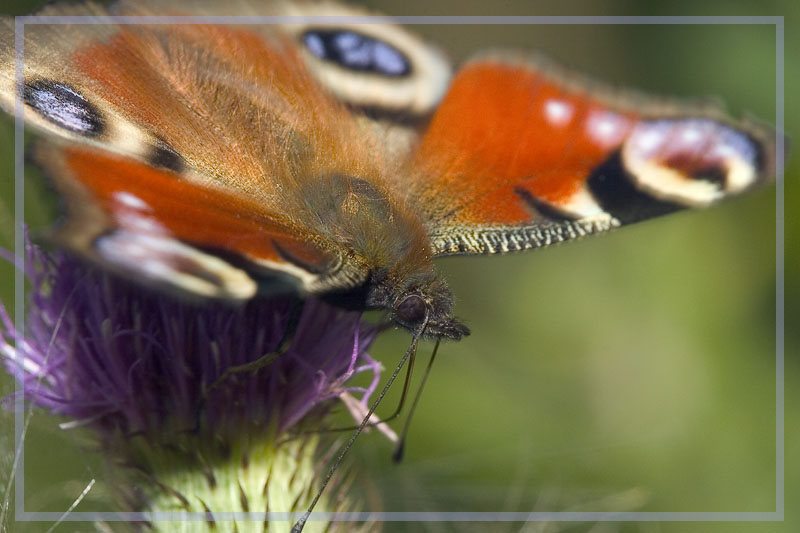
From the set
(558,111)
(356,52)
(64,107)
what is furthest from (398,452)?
(64,107)

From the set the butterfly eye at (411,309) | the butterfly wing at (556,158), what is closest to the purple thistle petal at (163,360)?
the butterfly eye at (411,309)

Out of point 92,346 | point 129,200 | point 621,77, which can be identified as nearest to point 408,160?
point 92,346

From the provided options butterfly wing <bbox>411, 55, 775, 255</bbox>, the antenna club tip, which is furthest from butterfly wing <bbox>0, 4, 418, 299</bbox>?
the antenna club tip

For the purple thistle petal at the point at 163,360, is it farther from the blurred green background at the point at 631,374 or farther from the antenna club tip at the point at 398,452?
the antenna club tip at the point at 398,452

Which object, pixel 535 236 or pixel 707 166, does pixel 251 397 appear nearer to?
pixel 535 236

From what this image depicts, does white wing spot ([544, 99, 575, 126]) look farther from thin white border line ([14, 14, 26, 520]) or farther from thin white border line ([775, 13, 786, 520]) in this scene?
thin white border line ([14, 14, 26, 520])

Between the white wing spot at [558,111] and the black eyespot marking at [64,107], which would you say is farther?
the white wing spot at [558,111]

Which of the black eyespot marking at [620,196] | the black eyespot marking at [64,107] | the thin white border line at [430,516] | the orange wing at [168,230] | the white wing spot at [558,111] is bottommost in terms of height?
the thin white border line at [430,516]
